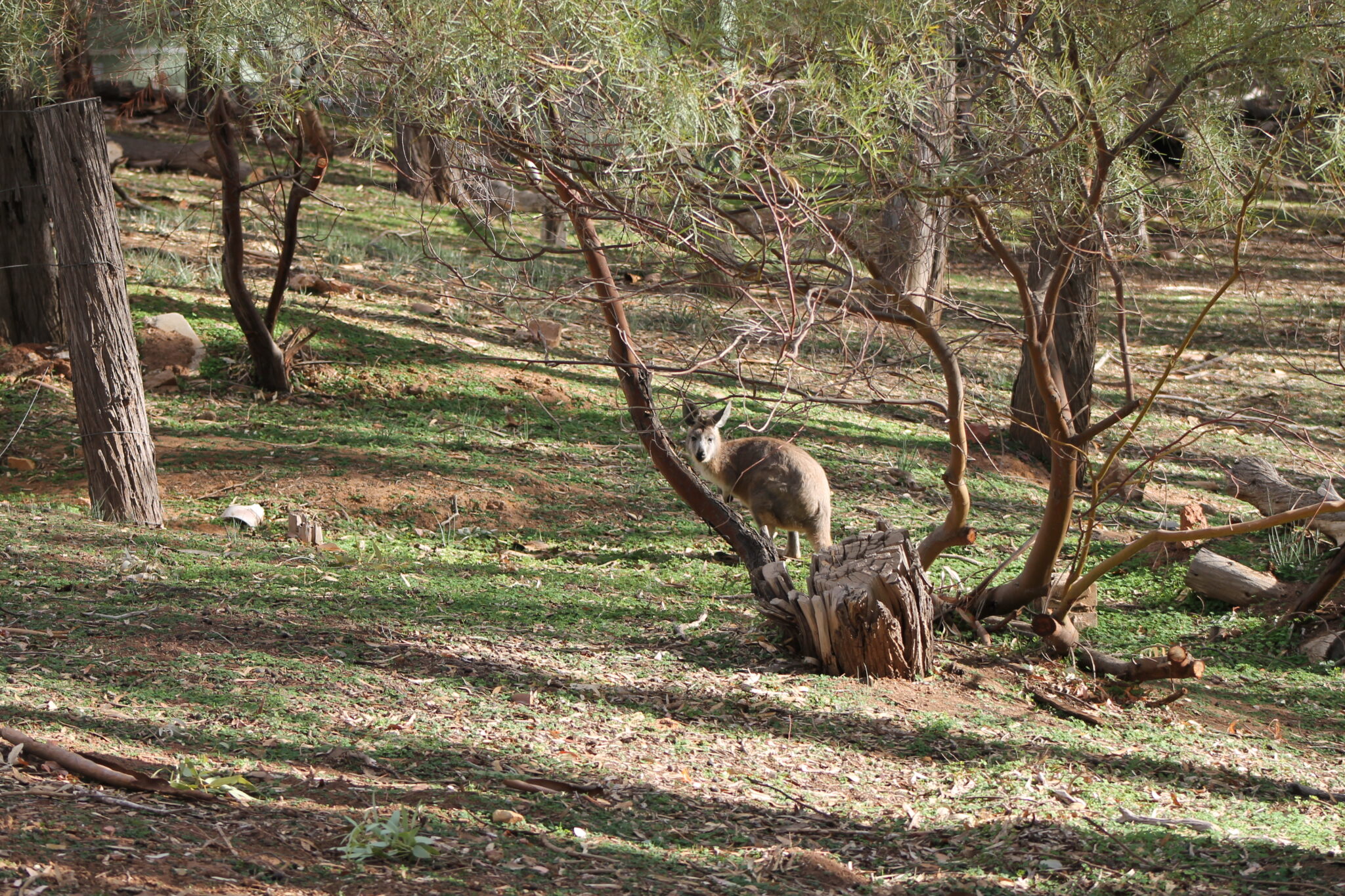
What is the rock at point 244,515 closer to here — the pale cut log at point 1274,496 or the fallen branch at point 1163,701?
the fallen branch at point 1163,701

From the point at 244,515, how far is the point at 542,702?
11.0 feet

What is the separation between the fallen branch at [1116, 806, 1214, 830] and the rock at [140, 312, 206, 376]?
28.1ft

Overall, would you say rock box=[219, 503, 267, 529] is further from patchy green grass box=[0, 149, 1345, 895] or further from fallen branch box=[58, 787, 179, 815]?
fallen branch box=[58, 787, 179, 815]

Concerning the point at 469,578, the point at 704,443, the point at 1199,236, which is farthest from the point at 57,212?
the point at 1199,236

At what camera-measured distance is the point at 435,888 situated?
356 centimetres

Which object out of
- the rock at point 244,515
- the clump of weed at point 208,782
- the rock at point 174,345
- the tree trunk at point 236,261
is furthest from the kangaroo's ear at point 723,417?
the rock at point 174,345

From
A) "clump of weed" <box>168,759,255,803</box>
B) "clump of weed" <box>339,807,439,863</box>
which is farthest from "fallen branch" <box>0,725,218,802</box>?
"clump of weed" <box>339,807,439,863</box>

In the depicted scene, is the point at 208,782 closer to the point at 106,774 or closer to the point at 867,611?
the point at 106,774

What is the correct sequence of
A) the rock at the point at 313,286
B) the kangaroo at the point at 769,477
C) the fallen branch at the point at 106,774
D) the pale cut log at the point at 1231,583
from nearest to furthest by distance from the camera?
the fallen branch at the point at 106,774, the pale cut log at the point at 1231,583, the kangaroo at the point at 769,477, the rock at the point at 313,286

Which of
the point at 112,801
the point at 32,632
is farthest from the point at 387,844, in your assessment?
the point at 32,632

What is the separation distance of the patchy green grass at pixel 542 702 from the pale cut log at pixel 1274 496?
57 cm

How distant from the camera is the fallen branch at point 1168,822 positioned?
470cm

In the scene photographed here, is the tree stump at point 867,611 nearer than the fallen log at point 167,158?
Yes

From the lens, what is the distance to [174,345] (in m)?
10.3
